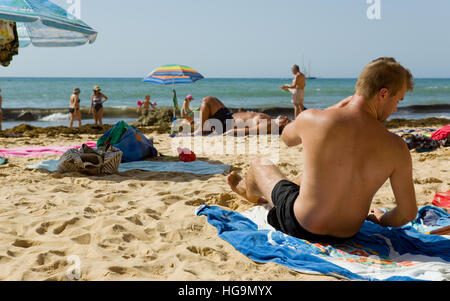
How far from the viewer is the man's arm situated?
7.64 feet

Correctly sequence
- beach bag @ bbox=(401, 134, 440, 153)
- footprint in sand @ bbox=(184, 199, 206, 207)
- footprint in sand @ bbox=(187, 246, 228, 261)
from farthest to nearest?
1. beach bag @ bbox=(401, 134, 440, 153)
2. footprint in sand @ bbox=(184, 199, 206, 207)
3. footprint in sand @ bbox=(187, 246, 228, 261)

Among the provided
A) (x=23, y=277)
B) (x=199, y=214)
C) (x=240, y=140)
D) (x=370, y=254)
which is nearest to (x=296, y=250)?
(x=370, y=254)

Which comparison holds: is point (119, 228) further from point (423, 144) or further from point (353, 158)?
point (423, 144)

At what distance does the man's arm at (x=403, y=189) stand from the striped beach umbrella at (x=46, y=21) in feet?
14.5

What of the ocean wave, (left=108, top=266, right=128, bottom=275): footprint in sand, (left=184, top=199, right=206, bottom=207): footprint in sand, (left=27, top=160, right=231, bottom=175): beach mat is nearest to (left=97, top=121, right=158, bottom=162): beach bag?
(left=27, top=160, right=231, bottom=175): beach mat

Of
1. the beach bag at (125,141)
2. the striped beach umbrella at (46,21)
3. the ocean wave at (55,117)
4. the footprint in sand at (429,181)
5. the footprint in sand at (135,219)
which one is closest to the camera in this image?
the footprint in sand at (135,219)

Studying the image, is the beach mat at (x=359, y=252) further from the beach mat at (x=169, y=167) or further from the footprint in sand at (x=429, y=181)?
the beach mat at (x=169, y=167)

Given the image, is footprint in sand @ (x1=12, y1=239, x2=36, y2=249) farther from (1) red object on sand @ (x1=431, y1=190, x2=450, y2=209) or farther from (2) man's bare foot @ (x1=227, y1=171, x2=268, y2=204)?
(1) red object on sand @ (x1=431, y1=190, x2=450, y2=209)

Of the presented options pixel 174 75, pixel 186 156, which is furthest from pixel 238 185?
pixel 174 75

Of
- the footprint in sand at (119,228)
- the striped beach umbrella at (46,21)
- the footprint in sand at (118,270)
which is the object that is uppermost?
the striped beach umbrella at (46,21)

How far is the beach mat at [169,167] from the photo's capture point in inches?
197

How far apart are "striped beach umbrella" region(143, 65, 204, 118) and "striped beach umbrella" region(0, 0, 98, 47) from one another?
3955mm

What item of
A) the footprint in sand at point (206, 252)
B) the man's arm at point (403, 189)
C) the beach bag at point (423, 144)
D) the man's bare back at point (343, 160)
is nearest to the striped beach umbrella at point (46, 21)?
the footprint in sand at point (206, 252)
